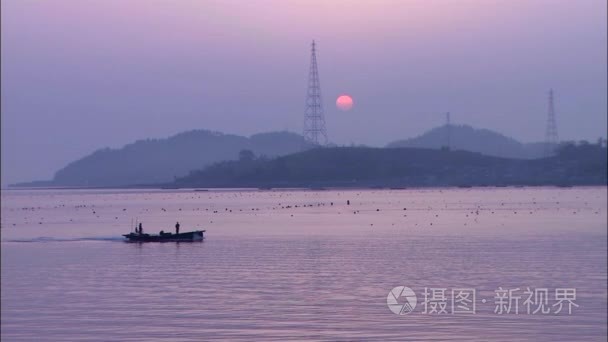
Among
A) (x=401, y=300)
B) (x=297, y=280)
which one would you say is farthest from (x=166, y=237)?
(x=401, y=300)

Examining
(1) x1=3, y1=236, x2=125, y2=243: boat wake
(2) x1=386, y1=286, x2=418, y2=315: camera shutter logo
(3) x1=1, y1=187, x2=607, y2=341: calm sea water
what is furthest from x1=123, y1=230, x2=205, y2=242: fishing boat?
(2) x1=386, y1=286, x2=418, y2=315: camera shutter logo

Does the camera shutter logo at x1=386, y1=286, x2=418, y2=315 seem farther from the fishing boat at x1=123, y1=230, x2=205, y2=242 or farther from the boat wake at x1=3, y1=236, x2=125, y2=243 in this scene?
the boat wake at x1=3, y1=236, x2=125, y2=243

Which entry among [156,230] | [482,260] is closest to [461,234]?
[482,260]

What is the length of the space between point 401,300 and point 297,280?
5.76 m

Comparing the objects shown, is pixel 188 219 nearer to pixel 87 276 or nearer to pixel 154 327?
pixel 87 276

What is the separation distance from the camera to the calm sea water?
859 inches

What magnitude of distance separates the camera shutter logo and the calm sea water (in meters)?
0.25

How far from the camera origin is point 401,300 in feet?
85.0

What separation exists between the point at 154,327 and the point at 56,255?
73.6 feet

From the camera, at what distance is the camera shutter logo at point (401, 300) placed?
24.1 metres

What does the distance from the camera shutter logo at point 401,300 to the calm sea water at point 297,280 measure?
9.9 inches

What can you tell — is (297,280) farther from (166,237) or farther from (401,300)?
(166,237)

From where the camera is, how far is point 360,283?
Answer: 29703 mm

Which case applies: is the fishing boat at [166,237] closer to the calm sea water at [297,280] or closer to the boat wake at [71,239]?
the calm sea water at [297,280]
